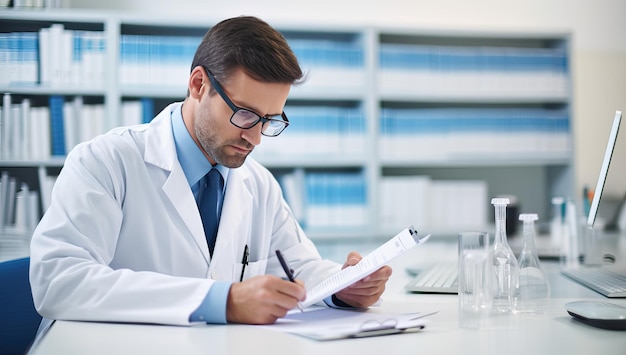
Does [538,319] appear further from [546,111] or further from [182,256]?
[546,111]

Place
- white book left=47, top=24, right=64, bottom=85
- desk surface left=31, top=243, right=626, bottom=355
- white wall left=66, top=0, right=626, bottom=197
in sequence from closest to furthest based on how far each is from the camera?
desk surface left=31, top=243, right=626, bottom=355 → white book left=47, top=24, right=64, bottom=85 → white wall left=66, top=0, right=626, bottom=197

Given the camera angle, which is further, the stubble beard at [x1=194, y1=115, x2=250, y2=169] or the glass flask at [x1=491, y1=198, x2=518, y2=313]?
the stubble beard at [x1=194, y1=115, x2=250, y2=169]

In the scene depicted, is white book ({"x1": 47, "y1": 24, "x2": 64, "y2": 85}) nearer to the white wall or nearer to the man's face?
the white wall

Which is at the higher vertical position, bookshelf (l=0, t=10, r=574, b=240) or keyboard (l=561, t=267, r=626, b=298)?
bookshelf (l=0, t=10, r=574, b=240)

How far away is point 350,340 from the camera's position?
3.34ft

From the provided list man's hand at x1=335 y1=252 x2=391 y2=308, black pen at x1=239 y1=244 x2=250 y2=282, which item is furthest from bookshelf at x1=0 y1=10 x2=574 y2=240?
man's hand at x1=335 y1=252 x2=391 y2=308

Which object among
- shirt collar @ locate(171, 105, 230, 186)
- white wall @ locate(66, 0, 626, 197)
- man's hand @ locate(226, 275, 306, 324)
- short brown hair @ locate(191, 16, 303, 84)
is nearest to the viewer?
man's hand @ locate(226, 275, 306, 324)

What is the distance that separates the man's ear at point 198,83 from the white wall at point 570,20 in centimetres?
220

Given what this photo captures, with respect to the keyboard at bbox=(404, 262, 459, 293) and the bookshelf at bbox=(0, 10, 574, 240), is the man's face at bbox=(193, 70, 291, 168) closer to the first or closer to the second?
the keyboard at bbox=(404, 262, 459, 293)

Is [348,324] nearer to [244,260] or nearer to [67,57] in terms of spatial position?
[244,260]

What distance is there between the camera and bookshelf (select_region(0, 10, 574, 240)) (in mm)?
3148

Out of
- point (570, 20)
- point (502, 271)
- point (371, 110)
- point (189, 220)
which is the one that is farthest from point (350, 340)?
point (570, 20)

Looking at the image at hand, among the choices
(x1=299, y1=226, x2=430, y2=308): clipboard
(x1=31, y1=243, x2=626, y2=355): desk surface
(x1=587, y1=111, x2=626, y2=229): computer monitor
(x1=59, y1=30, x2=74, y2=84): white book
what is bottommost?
(x1=31, y1=243, x2=626, y2=355): desk surface

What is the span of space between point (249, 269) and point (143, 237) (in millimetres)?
272
